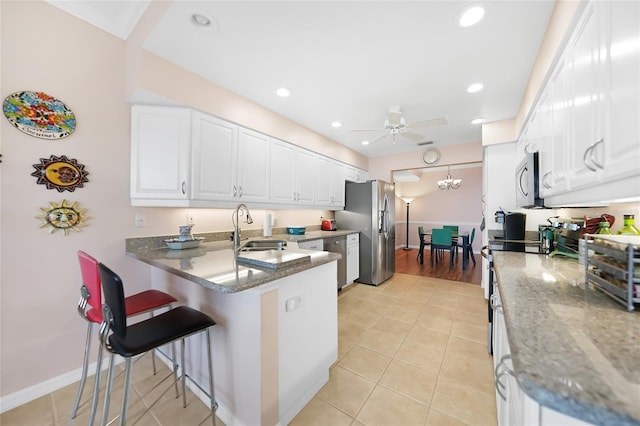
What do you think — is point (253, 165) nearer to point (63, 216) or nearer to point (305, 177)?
point (305, 177)

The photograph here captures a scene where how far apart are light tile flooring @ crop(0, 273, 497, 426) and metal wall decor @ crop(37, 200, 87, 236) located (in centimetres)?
121

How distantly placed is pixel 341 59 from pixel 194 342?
2.47m

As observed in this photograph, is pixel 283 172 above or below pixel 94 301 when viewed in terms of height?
above

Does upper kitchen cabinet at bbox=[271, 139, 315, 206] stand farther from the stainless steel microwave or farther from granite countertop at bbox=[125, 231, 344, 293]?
the stainless steel microwave

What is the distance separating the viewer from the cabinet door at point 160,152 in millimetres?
2064

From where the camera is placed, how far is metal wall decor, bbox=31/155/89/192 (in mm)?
1674

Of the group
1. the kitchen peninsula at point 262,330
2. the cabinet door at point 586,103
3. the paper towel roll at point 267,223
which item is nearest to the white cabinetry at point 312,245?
the paper towel roll at point 267,223

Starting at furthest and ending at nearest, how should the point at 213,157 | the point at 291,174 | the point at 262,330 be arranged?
the point at 291,174
the point at 213,157
the point at 262,330

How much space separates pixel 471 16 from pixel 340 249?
291 centimetres

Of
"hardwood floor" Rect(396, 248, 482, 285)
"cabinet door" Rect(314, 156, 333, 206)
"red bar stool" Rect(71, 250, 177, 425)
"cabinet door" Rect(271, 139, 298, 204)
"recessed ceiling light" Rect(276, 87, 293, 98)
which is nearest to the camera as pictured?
"red bar stool" Rect(71, 250, 177, 425)

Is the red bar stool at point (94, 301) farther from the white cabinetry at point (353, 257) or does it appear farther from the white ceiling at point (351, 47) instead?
the white cabinetry at point (353, 257)

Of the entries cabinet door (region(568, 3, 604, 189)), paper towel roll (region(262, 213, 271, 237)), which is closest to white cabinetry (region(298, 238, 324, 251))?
paper towel roll (region(262, 213, 271, 237))

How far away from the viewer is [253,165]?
2.75 meters

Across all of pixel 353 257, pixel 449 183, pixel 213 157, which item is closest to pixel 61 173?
pixel 213 157
